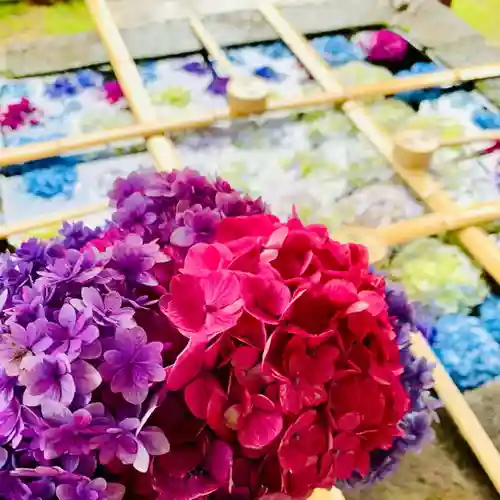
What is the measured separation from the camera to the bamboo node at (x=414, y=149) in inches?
49.8

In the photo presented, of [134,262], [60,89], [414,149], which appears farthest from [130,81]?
[134,262]

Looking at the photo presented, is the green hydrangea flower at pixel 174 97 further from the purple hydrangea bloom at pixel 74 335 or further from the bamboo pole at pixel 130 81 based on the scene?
the purple hydrangea bloom at pixel 74 335

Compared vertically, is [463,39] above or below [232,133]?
above

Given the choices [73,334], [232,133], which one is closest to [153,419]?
[73,334]

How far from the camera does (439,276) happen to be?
1123 mm

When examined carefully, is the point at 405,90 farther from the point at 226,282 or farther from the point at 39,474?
the point at 39,474

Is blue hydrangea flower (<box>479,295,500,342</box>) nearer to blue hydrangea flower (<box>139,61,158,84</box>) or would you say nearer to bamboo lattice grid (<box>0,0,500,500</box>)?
bamboo lattice grid (<box>0,0,500,500</box>)

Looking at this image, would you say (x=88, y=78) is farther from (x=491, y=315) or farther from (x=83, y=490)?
(x=83, y=490)

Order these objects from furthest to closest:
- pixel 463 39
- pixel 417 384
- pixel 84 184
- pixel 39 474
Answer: pixel 463 39, pixel 84 184, pixel 417 384, pixel 39 474

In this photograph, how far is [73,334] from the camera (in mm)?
470

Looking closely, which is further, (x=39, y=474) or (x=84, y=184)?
(x=84, y=184)

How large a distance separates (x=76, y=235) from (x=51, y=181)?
26.7 inches

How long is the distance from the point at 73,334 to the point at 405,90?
1.16 meters

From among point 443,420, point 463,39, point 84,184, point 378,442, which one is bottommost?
point 84,184
